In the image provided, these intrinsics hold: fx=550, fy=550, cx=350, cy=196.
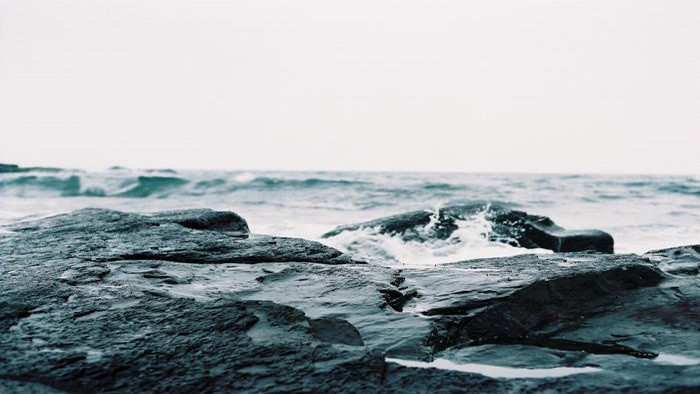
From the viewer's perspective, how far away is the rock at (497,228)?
599 centimetres

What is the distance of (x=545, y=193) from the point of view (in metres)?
18.9

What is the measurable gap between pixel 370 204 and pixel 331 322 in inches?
539

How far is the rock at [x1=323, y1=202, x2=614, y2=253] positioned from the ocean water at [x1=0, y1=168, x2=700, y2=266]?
A: 126 mm

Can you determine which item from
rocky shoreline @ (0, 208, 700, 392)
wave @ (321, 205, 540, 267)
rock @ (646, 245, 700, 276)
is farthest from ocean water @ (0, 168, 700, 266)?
rock @ (646, 245, 700, 276)

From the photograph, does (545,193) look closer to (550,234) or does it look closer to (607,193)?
(607,193)

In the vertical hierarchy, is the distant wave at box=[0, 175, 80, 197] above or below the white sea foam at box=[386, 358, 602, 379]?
below

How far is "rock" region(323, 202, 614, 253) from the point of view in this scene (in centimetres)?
599

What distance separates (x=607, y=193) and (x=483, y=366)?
1895cm

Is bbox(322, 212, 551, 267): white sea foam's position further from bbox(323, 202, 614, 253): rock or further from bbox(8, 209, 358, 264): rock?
bbox(8, 209, 358, 264): rock

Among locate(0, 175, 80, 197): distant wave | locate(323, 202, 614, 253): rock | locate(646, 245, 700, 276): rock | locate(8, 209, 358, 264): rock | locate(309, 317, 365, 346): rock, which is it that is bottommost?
locate(0, 175, 80, 197): distant wave

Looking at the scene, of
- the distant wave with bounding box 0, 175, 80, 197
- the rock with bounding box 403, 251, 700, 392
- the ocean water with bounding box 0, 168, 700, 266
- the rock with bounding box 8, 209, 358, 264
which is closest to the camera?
the rock with bounding box 403, 251, 700, 392

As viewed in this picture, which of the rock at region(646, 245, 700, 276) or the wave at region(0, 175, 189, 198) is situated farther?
the wave at region(0, 175, 189, 198)

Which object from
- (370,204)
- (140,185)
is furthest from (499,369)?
(140,185)

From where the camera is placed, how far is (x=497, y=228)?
21.8ft
